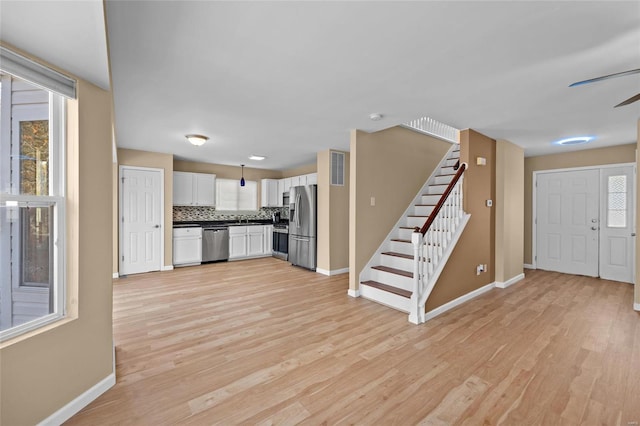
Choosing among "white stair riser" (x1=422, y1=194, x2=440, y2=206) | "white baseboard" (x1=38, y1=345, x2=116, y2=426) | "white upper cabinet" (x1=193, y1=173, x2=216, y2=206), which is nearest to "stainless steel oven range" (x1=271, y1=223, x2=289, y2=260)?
"white upper cabinet" (x1=193, y1=173, x2=216, y2=206)

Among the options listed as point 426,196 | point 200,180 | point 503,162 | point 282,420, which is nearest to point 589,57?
point 503,162

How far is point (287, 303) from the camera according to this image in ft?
12.0

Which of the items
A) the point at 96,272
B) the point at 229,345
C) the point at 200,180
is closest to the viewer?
the point at 96,272

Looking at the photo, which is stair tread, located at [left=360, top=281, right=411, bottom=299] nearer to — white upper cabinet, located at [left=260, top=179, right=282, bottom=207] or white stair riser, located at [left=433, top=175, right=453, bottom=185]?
white stair riser, located at [left=433, top=175, right=453, bottom=185]

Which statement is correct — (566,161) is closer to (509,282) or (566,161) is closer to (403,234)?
(509,282)

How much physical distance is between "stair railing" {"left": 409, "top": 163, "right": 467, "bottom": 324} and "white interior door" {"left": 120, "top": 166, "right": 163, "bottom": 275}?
4.94m

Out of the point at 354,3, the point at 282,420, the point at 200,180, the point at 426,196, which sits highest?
the point at 354,3

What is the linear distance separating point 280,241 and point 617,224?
21.7 ft

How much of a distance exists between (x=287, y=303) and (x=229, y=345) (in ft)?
3.91

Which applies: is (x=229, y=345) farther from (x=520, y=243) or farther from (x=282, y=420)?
(x=520, y=243)

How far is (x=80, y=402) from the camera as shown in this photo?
171cm

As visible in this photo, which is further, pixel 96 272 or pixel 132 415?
pixel 96 272

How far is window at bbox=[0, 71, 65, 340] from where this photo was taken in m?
1.43

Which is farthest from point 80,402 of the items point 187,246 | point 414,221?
point 187,246
